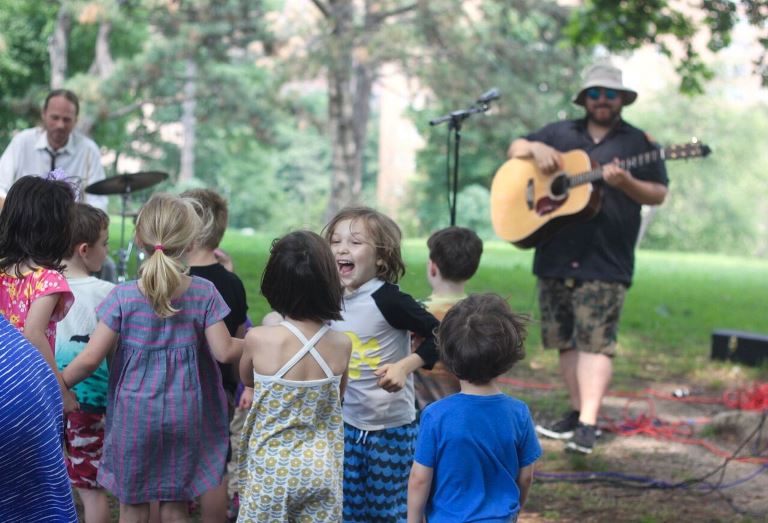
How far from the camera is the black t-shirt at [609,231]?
18.0 feet

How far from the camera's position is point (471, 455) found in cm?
257

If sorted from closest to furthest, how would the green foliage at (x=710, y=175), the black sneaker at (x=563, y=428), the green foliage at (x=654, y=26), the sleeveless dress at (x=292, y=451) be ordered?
1. the sleeveless dress at (x=292, y=451)
2. the black sneaker at (x=563, y=428)
3. the green foliage at (x=654, y=26)
4. the green foliage at (x=710, y=175)

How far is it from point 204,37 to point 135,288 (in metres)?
18.7

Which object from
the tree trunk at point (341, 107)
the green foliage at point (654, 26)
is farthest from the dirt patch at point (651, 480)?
the tree trunk at point (341, 107)

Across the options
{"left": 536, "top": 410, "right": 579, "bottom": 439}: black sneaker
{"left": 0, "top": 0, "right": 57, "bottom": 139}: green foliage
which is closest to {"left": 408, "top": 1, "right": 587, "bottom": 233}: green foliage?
{"left": 0, "top": 0, "right": 57, "bottom": 139}: green foliage

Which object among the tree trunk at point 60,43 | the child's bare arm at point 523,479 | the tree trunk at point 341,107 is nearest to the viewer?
the child's bare arm at point 523,479

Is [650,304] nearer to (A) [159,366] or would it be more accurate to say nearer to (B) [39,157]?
(B) [39,157]

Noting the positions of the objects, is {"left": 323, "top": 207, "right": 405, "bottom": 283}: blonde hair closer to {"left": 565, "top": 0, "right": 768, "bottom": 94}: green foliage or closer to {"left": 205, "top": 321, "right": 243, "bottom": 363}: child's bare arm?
{"left": 205, "top": 321, "right": 243, "bottom": 363}: child's bare arm

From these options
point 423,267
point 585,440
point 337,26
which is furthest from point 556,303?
point 337,26

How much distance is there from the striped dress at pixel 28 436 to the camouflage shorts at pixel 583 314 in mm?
3922

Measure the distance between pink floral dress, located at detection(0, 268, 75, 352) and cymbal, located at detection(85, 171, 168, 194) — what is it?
3.10 m

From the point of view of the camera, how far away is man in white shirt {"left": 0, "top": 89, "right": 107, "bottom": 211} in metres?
5.68

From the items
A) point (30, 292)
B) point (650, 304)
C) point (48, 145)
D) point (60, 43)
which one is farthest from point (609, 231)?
point (60, 43)

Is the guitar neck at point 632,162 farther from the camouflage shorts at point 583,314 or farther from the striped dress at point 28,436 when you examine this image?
the striped dress at point 28,436
